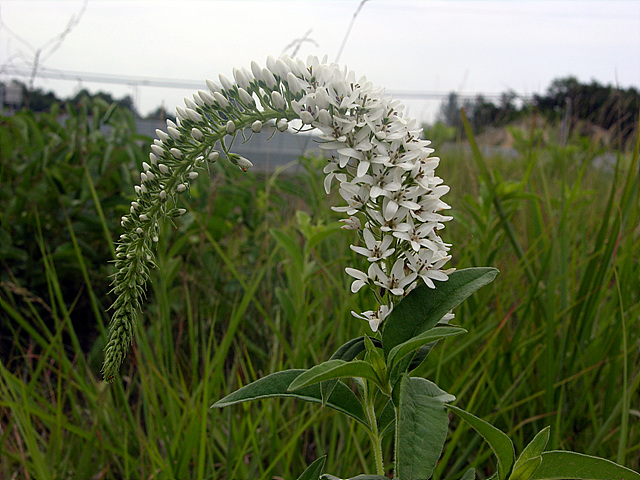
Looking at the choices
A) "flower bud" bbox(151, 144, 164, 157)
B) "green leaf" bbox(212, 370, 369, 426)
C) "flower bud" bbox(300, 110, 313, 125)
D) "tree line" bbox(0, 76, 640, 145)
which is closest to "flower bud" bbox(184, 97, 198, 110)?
"flower bud" bbox(151, 144, 164, 157)

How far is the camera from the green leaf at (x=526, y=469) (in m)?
0.92

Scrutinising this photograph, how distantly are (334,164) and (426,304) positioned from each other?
0.33 metres

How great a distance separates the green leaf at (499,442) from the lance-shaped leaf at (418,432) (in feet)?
0.12

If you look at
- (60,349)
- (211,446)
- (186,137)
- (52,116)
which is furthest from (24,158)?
(186,137)

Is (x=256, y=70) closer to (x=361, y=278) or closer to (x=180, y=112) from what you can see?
(x=180, y=112)

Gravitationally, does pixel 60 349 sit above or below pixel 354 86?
below

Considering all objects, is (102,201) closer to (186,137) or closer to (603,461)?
(186,137)

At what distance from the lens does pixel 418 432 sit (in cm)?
Result: 87

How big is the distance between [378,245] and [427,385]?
0.92 ft

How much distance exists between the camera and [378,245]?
1066mm

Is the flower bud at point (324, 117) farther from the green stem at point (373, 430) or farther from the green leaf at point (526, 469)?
the green leaf at point (526, 469)

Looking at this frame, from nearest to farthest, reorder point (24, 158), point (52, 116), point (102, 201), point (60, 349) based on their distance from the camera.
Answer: point (60, 349)
point (102, 201)
point (24, 158)
point (52, 116)

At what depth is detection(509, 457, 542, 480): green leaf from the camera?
0.92 metres

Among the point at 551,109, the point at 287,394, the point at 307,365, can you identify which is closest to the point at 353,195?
the point at 287,394
